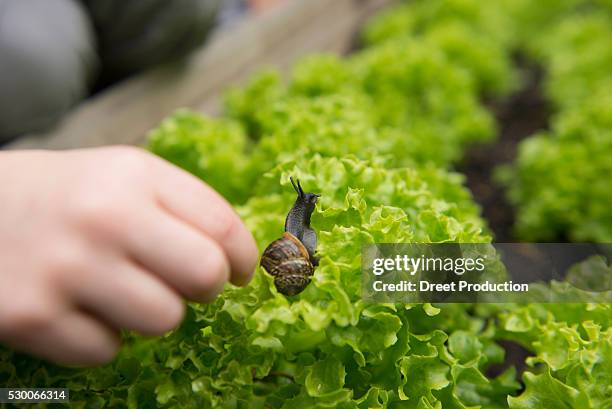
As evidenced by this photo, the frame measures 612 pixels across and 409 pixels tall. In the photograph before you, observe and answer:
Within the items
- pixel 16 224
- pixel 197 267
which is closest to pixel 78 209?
pixel 16 224

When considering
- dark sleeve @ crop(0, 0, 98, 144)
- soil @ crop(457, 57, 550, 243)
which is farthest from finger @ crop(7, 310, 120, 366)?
soil @ crop(457, 57, 550, 243)

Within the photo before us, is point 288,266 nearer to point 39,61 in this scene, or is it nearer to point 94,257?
point 94,257

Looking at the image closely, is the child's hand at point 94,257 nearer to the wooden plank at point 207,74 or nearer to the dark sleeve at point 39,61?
the dark sleeve at point 39,61

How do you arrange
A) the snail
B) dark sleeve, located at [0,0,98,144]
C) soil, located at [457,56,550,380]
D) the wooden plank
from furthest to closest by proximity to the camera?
soil, located at [457,56,550,380]
the wooden plank
dark sleeve, located at [0,0,98,144]
the snail

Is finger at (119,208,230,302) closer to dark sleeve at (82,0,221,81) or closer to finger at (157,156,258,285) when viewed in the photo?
finger at (157,156,258,285)

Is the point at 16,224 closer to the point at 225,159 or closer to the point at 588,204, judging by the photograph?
the point at 225,159

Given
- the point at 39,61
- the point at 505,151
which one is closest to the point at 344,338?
the point at 39,61

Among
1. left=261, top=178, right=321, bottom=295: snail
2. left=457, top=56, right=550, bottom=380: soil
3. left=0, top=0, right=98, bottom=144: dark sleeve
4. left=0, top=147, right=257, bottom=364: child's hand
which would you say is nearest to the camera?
left=0, top=147, right=257, bottom=364: child's hand
